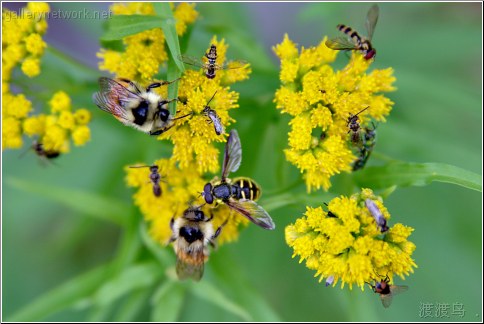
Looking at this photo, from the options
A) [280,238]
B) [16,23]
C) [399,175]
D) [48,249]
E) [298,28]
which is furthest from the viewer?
[298,28]

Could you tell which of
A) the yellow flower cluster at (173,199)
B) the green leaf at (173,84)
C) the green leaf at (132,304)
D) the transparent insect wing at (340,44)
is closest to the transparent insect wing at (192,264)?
the yellow flower cluster at (173,199)

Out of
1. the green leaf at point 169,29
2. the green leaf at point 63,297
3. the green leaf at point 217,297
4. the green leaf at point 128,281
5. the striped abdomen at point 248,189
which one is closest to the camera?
the green leaf at point 169,29

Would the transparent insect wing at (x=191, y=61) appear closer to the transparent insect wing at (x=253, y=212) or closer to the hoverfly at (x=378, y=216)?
the transparent insect wing at (x=253, y=212)

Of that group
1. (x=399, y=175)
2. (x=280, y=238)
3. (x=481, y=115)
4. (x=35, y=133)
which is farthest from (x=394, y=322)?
(x=35, y=133)

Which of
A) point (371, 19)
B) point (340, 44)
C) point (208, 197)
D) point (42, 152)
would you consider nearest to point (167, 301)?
point (208, 197)

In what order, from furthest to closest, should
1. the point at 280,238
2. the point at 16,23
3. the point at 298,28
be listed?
the point at 298,28
the point at 280,238
the point at 16,23

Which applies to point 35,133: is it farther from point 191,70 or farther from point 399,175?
point 399,175
